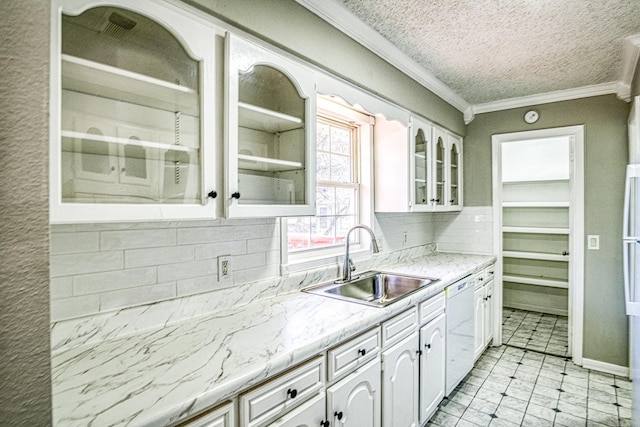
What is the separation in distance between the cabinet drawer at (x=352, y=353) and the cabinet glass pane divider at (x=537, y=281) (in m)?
3.77

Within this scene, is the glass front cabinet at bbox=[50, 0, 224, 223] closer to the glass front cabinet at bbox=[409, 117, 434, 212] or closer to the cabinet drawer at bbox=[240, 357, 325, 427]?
the cabinet drawer at bbox=[240, 357, 325, 427]

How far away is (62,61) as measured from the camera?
0.95 m

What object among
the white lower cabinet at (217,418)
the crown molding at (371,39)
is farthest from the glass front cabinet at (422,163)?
the white lower cabinet at (217,418)

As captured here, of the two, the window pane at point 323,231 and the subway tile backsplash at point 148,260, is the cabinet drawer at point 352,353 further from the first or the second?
the window pane at point 323,231

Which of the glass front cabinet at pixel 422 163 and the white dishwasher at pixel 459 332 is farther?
the glass front cabinet at pixel 422 163

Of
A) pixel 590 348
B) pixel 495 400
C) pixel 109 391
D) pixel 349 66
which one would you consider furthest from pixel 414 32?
pixel 590 348

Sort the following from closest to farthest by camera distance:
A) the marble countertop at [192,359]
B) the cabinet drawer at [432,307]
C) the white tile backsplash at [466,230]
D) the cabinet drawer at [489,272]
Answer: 1. the marble countertop at [192,359]
2. the cabinet drawer at [432,307]
3. the cabinet drawer at [489,272]
4. the white tile backsplash at [466,230]

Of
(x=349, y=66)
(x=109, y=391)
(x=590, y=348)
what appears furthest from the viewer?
(x=590, y=348)

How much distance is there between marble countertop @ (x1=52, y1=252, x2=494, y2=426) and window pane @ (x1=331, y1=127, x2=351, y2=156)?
4.27 feet

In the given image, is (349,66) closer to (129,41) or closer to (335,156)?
(335,156)

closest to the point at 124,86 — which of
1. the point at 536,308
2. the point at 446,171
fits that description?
A: the point at 446,171

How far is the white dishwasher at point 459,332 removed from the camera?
2428 millimetres

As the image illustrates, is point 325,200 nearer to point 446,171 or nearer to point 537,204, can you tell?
point 446,171

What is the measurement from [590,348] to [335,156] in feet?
9.44
